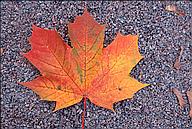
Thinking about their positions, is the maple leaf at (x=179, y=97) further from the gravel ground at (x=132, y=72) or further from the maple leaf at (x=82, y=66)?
the maple leaf at (x=82, y=66)

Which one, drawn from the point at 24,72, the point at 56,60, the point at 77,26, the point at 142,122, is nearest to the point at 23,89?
the point at 24,72

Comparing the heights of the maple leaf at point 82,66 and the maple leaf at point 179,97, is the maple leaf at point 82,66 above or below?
above

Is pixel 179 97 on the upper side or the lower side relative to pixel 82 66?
lower

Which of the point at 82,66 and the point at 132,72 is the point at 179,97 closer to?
the point at 132,72

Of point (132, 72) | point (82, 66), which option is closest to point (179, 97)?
point (132, 72)

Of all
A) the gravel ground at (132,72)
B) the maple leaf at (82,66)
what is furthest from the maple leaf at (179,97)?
the maple leaf at (82,66)
